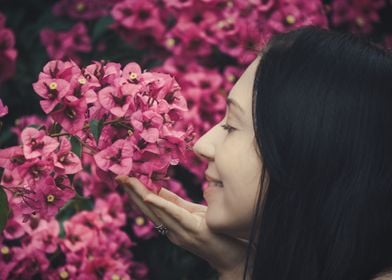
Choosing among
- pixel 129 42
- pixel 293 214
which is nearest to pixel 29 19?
pixel 129 42

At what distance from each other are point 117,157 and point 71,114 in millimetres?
93

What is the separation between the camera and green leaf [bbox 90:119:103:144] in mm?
1015

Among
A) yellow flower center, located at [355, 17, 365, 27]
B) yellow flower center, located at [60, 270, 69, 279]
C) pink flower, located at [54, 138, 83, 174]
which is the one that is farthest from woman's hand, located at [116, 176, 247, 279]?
yellow flower center, located at [355, 17, 365, 27]

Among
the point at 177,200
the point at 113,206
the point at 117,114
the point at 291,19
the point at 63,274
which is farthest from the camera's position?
the point at 291,19

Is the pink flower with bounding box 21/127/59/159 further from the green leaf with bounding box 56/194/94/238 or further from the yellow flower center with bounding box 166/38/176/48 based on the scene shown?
the yellow flower center with bounding box 166/38/176/48

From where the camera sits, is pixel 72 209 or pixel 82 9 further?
pixel 82 9

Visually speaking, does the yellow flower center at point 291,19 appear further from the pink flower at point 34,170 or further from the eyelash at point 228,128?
the pink flower at point 34,170

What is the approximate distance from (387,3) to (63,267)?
4.31 ft

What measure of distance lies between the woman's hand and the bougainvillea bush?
44 mm

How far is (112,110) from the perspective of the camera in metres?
1.01

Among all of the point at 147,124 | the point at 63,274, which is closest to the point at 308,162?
the point at 147,124

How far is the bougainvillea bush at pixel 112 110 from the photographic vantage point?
103 cm

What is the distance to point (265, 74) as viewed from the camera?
1081 mm

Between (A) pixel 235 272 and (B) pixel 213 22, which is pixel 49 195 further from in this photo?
(B) pixel 213 22
